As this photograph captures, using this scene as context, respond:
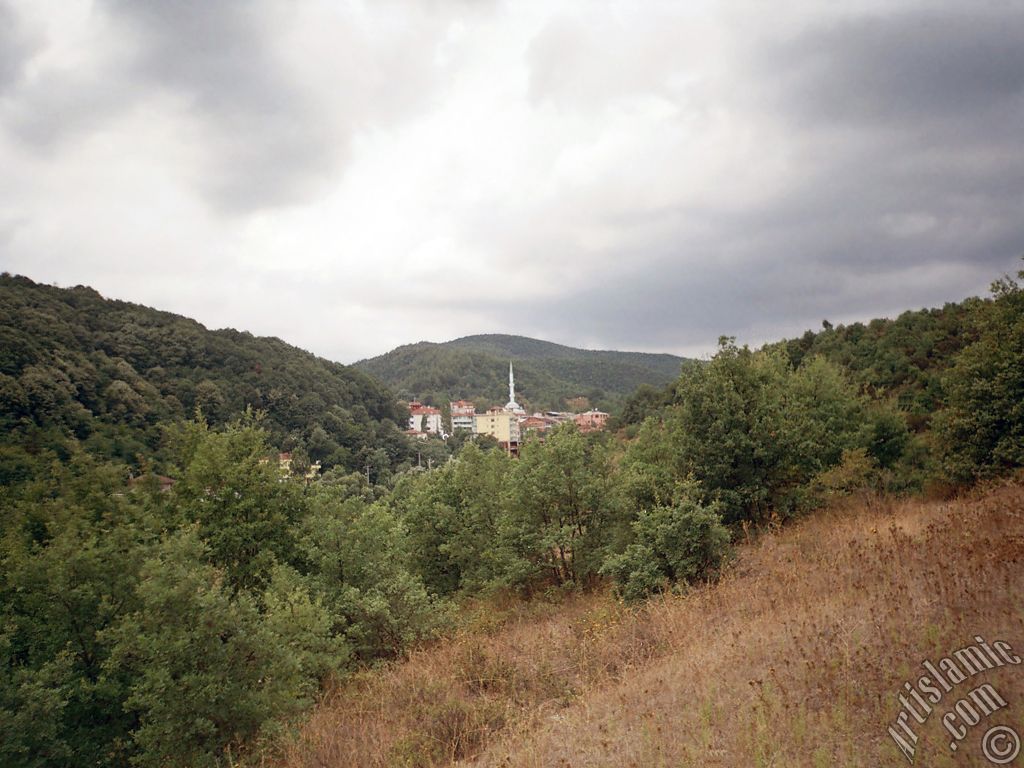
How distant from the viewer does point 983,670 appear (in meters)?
4.39

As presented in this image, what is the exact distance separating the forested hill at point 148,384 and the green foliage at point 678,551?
114 ft

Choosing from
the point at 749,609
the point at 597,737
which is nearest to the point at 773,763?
the point at 597,737

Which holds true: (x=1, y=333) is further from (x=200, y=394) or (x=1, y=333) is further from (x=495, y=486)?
(x=495, y=486)

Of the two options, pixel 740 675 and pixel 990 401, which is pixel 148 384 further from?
pixel 990 401

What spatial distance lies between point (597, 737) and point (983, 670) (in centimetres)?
343

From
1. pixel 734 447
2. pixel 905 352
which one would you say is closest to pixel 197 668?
pixel 734 447

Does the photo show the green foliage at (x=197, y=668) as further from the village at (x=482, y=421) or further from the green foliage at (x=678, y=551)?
the village at (x=482, y=421)

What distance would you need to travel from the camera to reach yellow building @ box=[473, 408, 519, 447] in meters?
144

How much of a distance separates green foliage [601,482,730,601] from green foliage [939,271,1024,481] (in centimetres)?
888

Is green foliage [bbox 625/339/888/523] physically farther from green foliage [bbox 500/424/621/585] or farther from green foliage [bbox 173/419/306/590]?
→ green foliage [bbox 173/419/306/590]

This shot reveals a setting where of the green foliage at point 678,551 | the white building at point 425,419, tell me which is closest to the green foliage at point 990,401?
the green foliage at point 678,551

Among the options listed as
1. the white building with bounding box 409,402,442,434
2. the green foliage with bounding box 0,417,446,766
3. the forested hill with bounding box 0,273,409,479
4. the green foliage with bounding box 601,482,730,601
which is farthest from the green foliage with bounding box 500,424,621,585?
the white building with bounding box 409,402,442,434

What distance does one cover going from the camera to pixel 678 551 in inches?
408

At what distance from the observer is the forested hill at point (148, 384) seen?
5053cm
